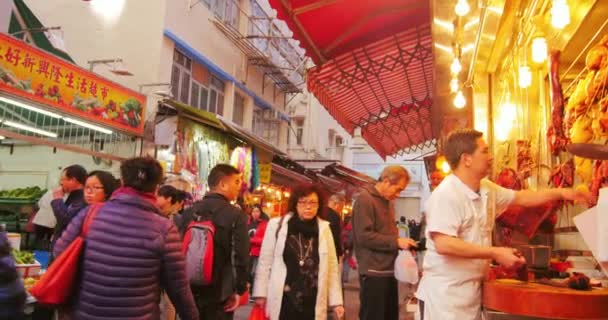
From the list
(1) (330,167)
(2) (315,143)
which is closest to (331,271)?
(1) (330,167)

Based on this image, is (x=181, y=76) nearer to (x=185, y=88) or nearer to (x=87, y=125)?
(x=185, y=88)

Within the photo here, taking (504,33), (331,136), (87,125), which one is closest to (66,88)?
(87,125)

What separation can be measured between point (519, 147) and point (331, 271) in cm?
234

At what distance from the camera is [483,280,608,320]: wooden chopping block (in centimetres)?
242

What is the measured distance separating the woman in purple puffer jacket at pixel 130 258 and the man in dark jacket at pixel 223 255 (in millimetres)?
1177

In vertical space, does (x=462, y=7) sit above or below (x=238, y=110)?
below

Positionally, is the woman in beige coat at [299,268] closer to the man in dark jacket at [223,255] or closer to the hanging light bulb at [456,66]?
the man in dark jacket at [223,255]

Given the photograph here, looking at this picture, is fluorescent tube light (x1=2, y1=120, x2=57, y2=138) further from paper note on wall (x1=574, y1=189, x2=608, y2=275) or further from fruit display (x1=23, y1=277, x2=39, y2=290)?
paper note on wall (x1=574, y1=189, x2=608, y2=275)

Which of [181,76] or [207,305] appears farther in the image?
[181,76]

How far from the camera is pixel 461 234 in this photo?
3.01 m

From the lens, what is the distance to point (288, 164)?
680 inches

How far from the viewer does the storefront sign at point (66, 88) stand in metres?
8.00

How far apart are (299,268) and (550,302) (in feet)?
8.15

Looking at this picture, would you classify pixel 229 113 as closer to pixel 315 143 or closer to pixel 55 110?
pixel 55 110
